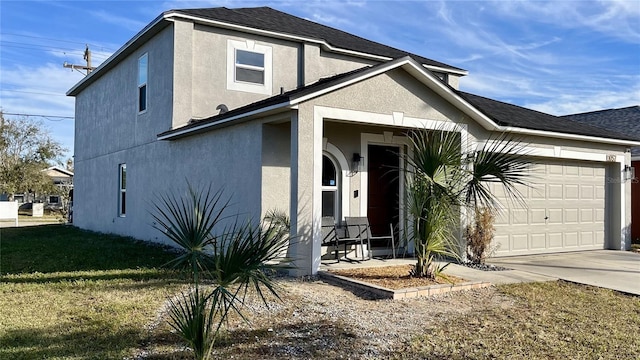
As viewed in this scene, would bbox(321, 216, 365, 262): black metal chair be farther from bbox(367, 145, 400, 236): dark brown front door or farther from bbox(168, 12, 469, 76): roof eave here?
bbox(168, 12, 469, 76): roof eave

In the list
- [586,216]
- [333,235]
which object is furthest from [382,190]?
[586,216]

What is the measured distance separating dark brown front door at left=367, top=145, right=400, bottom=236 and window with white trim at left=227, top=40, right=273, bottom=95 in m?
3.85

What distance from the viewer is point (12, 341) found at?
5.16 metres

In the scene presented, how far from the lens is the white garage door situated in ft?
39.1

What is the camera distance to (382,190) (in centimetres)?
1152

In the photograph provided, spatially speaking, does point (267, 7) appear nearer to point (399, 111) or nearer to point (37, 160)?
point (399, 111)

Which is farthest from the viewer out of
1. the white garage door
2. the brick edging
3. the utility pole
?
the utility pole

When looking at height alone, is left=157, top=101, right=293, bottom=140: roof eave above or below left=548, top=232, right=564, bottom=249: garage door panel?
above

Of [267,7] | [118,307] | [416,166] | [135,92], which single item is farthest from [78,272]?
[267,7]

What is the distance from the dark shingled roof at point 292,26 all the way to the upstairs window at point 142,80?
2.46 metres

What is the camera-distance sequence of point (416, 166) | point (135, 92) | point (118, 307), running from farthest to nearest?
point (135, 92)
point (416, 166)
point (118, 307)

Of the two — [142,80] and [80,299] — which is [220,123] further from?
[142,80]

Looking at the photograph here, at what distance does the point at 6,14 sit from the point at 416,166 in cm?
1156

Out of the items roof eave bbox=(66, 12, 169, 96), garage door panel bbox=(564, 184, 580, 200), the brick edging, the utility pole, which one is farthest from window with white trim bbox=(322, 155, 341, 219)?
the utility pole
